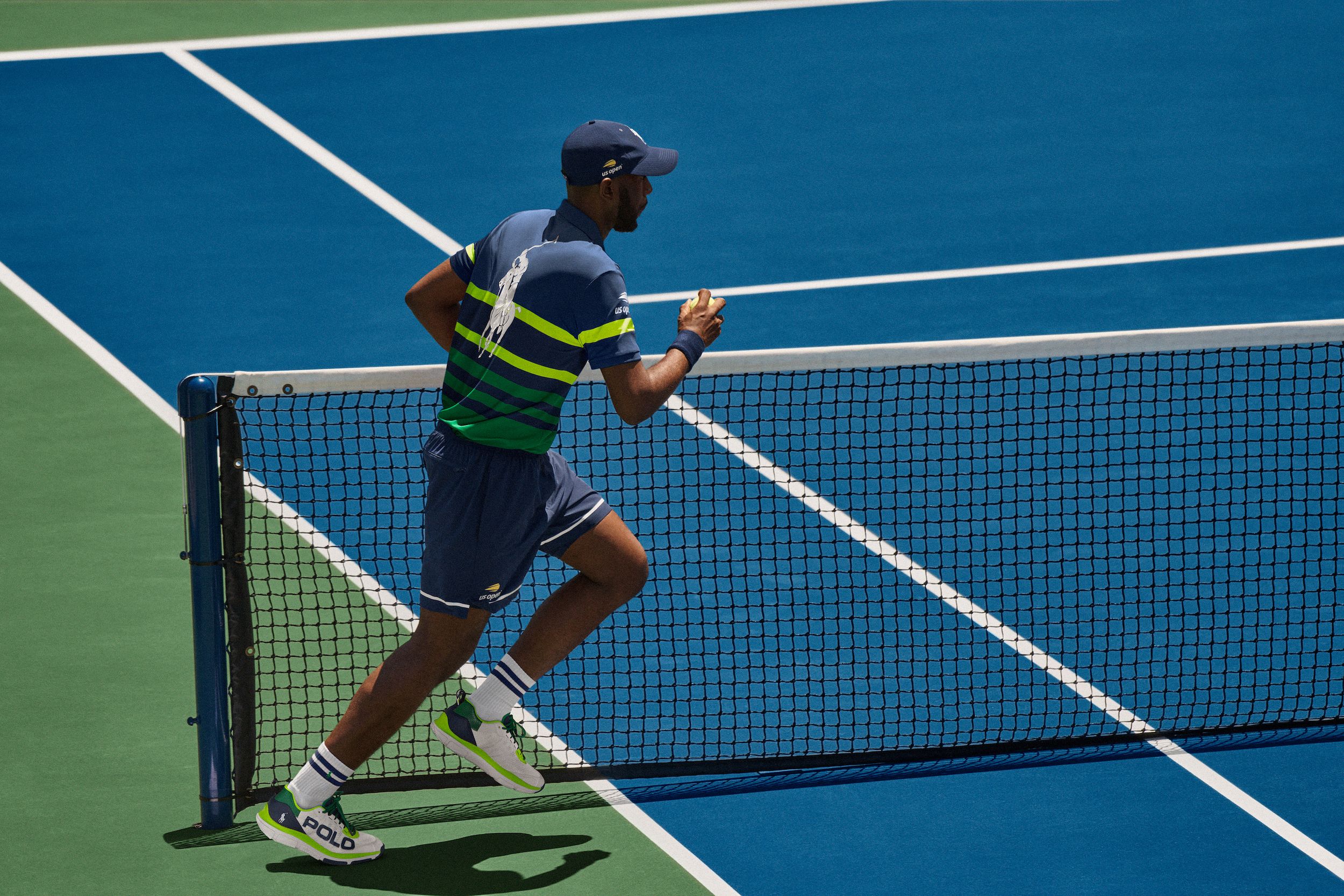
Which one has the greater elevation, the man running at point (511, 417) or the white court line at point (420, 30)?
the white court line at point (420, 30)

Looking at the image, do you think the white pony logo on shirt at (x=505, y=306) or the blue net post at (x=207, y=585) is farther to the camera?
the blue net post at (x=207, y=585)

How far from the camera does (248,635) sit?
6.73 m

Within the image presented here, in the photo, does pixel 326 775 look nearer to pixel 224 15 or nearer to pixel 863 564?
pixel 863 564

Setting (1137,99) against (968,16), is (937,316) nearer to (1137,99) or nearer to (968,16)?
(1137,99)

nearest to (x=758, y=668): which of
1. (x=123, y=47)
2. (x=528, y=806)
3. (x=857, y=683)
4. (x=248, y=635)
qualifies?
(x=857, y=683)

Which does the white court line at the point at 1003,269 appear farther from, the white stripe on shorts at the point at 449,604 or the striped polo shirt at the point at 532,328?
the white stripe on shorts at the point at 449,604

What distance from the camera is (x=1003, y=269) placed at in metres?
12.7

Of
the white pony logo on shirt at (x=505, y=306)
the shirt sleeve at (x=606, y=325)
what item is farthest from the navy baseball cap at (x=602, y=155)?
the shirt sleeve at (x=606, y=325)

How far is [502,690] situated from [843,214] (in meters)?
7.80

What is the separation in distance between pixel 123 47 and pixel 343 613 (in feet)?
33.8

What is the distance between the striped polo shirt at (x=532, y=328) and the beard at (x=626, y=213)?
0.29ft

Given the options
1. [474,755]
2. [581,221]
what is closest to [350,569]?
[474,755]

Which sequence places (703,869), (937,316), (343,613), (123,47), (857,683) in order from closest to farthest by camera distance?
(703,869)
(857,683)
(343,613)
(937,316)
(123,47)

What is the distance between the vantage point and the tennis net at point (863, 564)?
7289 mm
